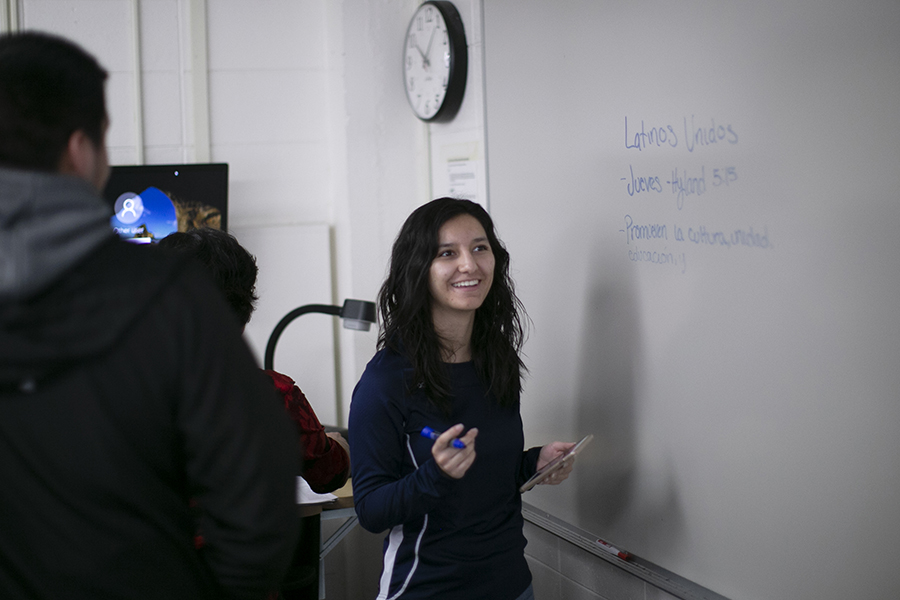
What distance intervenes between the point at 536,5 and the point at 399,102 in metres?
1.01

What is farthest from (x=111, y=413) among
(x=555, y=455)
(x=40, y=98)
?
(x=555, y=455)

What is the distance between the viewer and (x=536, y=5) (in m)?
1.90

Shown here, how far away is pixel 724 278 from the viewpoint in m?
1.39

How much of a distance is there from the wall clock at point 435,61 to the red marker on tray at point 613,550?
1.48m

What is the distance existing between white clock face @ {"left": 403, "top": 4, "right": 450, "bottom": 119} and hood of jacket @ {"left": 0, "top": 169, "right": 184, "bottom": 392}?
1.85 meters

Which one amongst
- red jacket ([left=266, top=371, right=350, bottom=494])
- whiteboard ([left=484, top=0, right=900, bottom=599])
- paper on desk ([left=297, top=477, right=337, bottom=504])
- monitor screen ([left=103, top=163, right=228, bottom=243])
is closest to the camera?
whiteboard ([left=484, top=0, right=900, bottom=599])

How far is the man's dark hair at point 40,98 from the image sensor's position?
67 cm

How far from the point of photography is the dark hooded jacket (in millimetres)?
666

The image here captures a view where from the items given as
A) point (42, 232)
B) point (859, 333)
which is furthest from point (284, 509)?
point (859, 333)

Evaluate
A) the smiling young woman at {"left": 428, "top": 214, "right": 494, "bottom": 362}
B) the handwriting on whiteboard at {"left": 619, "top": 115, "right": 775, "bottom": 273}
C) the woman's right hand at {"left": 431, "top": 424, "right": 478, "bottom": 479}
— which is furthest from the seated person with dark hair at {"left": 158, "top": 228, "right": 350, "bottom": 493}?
the handwriting on whiteboard at {"left": 619, "top": 115, "right": 775, "bottom": 273}

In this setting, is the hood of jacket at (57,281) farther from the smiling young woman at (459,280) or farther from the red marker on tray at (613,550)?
the red marker on tray at (613,550)

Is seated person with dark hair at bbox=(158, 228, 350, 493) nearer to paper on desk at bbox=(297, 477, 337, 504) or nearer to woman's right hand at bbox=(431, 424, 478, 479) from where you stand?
paper on desk at bbox=(297, 477, 337, 504)

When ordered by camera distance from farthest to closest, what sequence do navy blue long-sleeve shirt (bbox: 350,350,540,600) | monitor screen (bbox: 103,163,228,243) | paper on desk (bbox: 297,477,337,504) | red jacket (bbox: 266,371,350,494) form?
monitor screen (bbox: 103,163,228,243) → paper on desk (bbox: 297,477,337,504) → red jacket (bbox: 266,371,350,494) → navy blue long-sleeve shirt (bbox: 350,350,540,600)

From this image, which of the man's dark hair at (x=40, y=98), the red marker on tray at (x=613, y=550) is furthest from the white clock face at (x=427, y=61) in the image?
the man's dark hair at (x=40, y=98)
